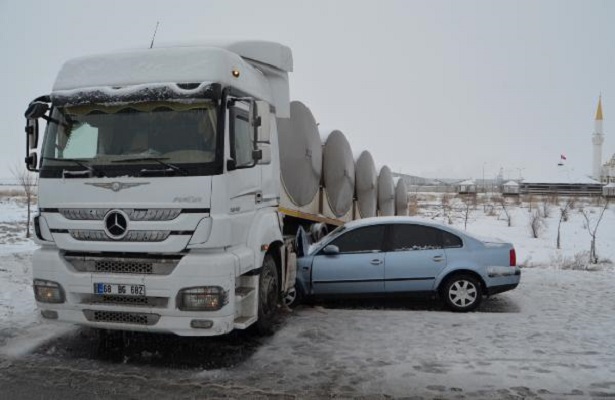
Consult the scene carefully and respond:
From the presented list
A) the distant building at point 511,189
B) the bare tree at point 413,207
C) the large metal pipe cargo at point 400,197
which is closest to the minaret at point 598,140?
the distant building at point 511,189

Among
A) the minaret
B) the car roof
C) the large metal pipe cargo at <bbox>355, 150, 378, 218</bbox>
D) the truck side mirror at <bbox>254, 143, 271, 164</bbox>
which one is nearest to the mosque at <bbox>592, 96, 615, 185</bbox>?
the minaret

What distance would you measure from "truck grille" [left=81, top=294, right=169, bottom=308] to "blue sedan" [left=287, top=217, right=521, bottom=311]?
10.3ft

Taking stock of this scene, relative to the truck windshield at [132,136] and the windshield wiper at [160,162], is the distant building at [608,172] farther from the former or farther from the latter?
the windshield wiper at [160,162]

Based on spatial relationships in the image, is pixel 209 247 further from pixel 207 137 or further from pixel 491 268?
pixel 491 268

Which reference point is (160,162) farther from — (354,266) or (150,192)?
(354,266)

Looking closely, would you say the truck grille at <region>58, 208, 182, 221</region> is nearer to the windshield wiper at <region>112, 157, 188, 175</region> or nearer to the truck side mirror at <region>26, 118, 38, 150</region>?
the windshield wiper at <region>112, 157, 188, 175</region>

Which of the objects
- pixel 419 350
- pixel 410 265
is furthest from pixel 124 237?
pixel 410 265

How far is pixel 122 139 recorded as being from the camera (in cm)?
508

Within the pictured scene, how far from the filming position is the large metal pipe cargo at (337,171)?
9.27 meters

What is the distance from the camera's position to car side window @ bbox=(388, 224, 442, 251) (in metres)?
7.76

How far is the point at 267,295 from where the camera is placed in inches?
239

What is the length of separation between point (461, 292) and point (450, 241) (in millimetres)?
784

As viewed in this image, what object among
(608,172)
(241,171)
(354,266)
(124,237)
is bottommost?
(354,266)

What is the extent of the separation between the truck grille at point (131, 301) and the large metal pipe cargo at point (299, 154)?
2955mm
